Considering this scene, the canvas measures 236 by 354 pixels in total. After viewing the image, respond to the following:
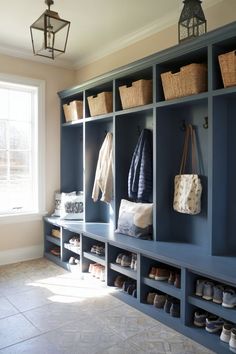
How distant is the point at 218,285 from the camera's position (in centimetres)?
216

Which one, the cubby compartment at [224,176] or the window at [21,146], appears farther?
the window at [21,146]

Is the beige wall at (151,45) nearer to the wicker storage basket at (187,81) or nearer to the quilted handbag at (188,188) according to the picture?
the wicker storage basket at (187,81)

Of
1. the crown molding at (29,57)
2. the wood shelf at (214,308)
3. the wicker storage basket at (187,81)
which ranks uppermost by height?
the crown molding at (29,57)

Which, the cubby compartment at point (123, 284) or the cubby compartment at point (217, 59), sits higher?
the cubby compartment at point (217, 59)

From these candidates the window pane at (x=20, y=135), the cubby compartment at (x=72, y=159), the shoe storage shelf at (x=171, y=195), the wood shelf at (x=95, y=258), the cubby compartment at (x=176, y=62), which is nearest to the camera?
the shoe storage shelf at (x=171, y=195)

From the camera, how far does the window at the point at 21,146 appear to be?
3.87 m

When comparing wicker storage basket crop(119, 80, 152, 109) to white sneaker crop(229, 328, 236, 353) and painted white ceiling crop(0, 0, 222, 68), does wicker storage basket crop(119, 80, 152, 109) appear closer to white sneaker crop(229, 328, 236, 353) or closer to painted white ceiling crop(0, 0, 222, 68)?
painted white ceiling crop(0, 0, 222, 68)

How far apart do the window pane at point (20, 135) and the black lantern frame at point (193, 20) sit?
7.58 feet

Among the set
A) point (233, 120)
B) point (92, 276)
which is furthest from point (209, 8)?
point (92, 276)

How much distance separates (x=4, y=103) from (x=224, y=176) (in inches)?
111

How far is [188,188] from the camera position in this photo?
8.75ft

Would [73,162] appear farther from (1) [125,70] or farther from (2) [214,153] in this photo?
(2) [214,153]

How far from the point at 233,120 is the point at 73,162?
2.44 m

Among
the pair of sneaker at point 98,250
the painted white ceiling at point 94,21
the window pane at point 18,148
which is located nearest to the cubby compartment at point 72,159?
the window pane at point 18,148
